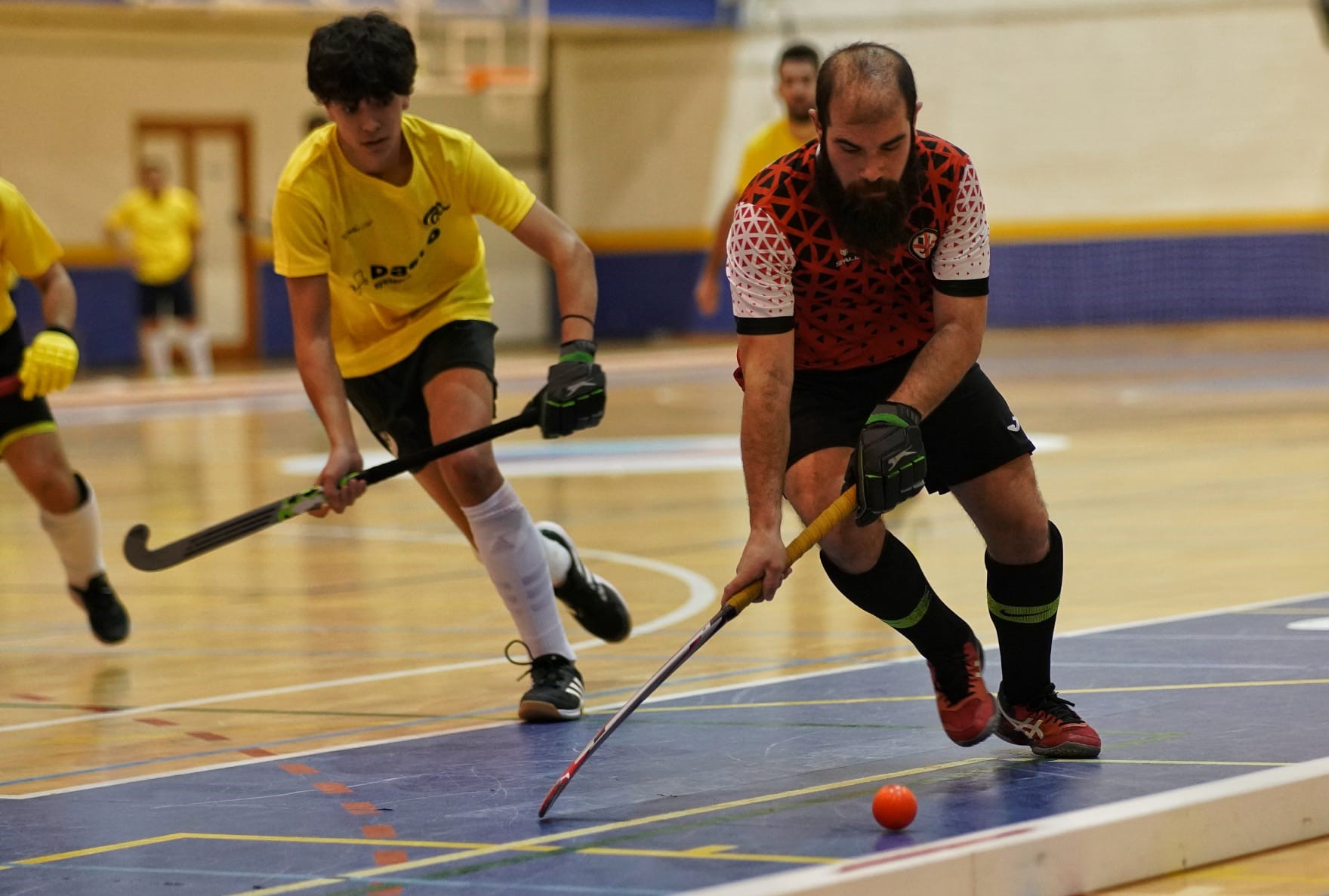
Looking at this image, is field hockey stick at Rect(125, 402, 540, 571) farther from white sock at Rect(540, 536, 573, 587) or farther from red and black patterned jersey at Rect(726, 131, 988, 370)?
red and black patterned jersey at Rect(726, 131, 988, 370)

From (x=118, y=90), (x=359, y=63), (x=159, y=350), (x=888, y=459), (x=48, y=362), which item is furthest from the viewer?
(x=118, y=90)

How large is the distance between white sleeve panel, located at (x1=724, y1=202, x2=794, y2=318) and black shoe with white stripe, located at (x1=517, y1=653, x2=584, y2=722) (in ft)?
4.12

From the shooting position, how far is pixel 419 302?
15.8ft

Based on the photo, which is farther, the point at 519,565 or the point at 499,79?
the point at 499,79

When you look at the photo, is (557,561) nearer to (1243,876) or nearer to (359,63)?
(359,63)

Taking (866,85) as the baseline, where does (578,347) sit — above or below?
below

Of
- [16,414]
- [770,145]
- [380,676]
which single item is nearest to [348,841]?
[380,676]

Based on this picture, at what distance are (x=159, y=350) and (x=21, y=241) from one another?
12.1 meters

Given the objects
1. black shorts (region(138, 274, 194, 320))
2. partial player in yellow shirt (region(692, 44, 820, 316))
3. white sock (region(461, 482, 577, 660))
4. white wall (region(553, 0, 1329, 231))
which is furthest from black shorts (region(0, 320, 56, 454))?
white wall (region(553, 0, 1329, 231))

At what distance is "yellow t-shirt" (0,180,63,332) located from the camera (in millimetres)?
5512

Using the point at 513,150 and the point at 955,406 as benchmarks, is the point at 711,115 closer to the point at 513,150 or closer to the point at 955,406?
the point at 513,150

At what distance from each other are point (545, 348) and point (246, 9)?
5.19m

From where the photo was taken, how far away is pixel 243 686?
518 centimetres

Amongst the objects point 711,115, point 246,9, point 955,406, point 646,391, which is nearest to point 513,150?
point 711,115
